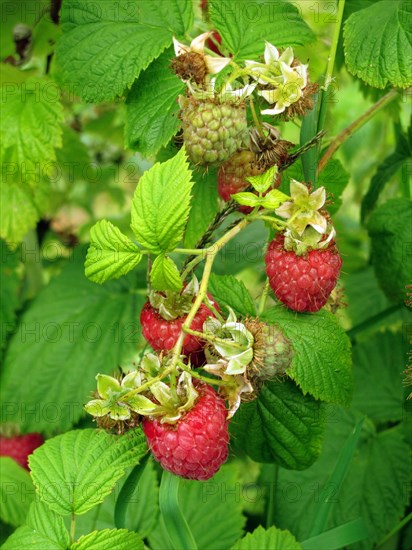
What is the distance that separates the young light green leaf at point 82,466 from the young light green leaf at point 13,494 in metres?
0.26

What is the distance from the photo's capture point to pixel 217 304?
2.75 feet

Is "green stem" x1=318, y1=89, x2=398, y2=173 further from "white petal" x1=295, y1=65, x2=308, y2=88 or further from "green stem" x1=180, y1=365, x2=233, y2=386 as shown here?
"green stem" x1=180, y1=365, x2=233, y2=386

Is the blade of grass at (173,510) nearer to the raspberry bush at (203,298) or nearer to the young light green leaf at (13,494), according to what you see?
the raspberry bush at (203,298)

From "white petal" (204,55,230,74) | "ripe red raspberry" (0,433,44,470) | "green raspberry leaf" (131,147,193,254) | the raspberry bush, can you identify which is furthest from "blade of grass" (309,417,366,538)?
"ripe red raspberry" (0,433,44,470)

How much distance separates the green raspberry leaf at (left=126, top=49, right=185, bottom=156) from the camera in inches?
36.2

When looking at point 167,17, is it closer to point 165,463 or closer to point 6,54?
point 6,54

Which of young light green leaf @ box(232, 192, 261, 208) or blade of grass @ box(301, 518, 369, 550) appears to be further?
blade of grass @ box(301, 518, 369, 550)

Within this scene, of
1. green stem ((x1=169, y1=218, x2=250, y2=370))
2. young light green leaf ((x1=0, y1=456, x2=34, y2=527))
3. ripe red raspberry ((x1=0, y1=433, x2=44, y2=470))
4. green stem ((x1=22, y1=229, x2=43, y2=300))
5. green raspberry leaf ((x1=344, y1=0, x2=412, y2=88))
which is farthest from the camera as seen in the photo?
green stem ((x1=22, y1=229, x2=43, y2=300))

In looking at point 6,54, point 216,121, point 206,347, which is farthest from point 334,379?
point 6,54

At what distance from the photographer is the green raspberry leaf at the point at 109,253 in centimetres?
79

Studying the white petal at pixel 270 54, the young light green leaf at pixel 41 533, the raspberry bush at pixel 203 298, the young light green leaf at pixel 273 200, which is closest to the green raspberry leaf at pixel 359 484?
the raspberry bush at pixel 203 298

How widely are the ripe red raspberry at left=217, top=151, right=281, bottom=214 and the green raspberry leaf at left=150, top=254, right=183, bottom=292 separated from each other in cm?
16

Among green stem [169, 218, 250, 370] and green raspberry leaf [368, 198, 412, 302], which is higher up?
green stem [169, 218, 250, 370]

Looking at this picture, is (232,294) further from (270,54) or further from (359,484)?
(359,484)
